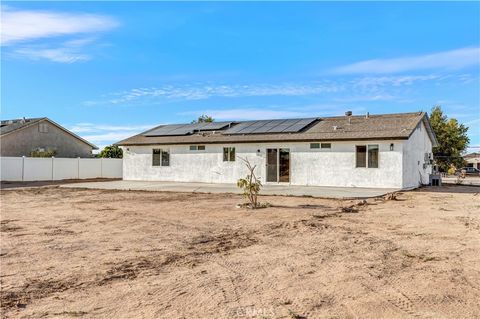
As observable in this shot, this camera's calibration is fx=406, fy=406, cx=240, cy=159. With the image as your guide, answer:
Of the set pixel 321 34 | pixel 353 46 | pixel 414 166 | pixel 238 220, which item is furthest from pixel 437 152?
pixel 238 220

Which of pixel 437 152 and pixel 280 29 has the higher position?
pixel 280 29

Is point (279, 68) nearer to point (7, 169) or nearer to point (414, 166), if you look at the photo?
point (414, 166)

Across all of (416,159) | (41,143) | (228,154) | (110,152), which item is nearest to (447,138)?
(416,159)

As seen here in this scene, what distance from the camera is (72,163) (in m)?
30.2

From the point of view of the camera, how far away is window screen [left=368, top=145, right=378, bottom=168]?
63.4ft

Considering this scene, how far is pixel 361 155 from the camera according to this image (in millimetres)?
19688

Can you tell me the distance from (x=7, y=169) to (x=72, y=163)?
439 centimetres

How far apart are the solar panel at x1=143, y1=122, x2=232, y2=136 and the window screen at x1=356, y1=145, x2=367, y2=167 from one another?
945 cm

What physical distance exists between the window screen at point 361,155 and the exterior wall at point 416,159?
1745 mm

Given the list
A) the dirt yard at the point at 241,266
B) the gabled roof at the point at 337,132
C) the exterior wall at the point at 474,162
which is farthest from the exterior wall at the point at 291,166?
the exterior wall at the point at 474,162

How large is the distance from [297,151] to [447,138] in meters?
24.9

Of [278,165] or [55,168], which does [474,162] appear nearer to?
[278,165]

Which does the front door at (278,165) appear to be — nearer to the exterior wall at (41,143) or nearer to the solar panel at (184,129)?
the solar panel at (184,129)

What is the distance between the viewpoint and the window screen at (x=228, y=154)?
2309cm
